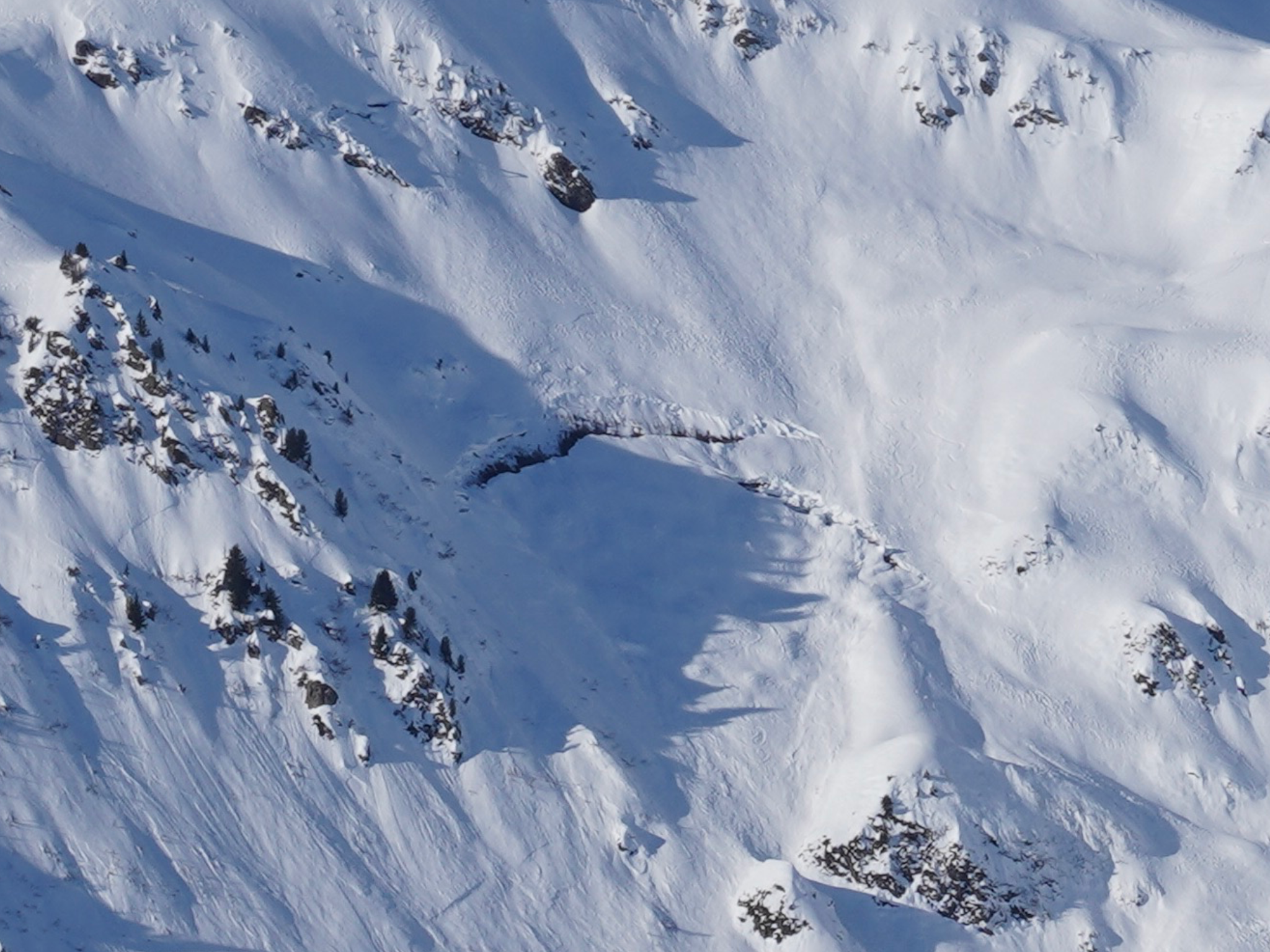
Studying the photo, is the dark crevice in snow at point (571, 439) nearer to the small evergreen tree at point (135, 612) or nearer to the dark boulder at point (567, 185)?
the dark boulder at point (567, 185)

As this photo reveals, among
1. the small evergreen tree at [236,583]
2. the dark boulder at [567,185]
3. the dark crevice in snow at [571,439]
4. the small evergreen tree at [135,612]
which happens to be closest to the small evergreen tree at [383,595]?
the small evergreen tree at [236,583]

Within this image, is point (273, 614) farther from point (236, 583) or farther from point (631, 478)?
point (631, 478)

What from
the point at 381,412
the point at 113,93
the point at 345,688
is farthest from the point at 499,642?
the point at 113,93

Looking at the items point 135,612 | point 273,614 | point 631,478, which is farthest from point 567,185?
point 135,612

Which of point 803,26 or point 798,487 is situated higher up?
point 803,26

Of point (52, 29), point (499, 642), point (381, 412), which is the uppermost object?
point (52, 29)

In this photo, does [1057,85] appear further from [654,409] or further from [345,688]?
[345,688]
